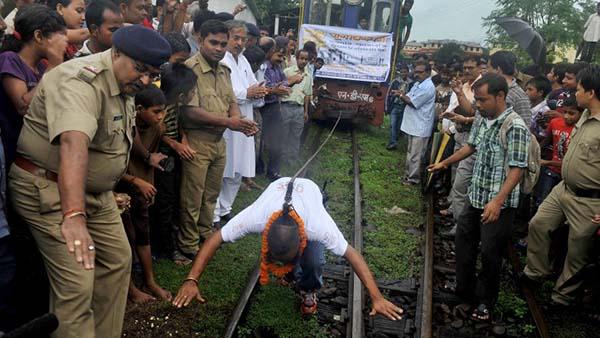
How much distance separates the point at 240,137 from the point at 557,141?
3.50 meters

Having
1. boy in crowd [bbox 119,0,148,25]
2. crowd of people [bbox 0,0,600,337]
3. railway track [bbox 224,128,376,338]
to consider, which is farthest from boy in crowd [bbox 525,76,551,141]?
boy in crowd [bbox 119,0,148,25]

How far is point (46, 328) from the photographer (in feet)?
5.50

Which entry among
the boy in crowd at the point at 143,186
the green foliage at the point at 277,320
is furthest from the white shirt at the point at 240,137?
the green foliage at the point at 277,320

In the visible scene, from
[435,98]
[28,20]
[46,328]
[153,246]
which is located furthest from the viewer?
[435,98]

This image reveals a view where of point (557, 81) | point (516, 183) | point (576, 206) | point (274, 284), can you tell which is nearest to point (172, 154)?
point (274, 284)

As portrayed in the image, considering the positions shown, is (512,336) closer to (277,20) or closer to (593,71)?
(593,71)

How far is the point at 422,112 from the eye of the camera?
27.7 ft

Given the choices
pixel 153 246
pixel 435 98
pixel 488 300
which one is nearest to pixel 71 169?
pixel 153 246

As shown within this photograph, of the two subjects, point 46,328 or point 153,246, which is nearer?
point 46,328

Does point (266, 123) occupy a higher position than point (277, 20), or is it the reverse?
point (277, 20)

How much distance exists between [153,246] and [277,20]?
15.2 m

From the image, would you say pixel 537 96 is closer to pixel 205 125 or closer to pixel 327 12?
pixel 205 125

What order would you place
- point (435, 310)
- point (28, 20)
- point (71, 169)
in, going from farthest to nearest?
point (435, 310) < point (28, 20) < point (71, 169)

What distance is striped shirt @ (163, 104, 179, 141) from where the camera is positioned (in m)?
4.59
